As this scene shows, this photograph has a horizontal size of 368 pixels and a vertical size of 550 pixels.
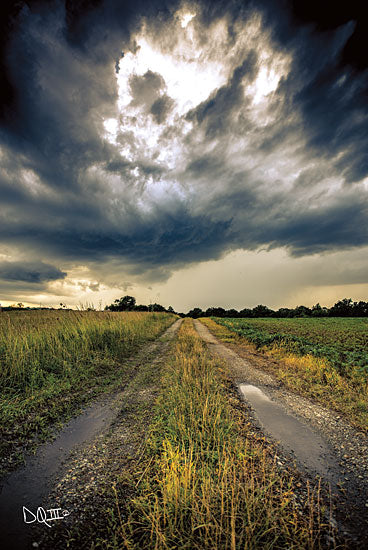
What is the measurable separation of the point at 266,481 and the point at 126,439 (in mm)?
2381

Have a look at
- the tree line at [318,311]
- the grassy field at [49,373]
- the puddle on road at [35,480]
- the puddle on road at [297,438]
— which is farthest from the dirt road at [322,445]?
the tree line at [318,311]

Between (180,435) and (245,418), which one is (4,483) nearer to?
(180,435)

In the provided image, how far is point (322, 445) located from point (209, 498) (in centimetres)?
317

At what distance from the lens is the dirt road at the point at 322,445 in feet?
9.15

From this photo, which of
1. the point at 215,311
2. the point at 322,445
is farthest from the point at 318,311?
the point at 322,445

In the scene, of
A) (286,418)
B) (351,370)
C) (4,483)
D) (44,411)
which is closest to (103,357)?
(44,411)

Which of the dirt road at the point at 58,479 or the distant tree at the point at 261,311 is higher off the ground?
the distant tree at the point at 261,311

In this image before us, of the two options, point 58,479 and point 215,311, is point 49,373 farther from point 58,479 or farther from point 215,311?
point 215,311

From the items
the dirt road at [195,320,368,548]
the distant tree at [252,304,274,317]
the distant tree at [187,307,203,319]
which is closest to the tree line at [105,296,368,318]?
the distant tree at [252,304,274,317]

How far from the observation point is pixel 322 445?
412 cm

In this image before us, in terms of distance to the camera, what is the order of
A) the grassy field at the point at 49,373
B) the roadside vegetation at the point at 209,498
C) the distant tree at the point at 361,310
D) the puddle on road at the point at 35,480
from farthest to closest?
the distant tree at the point at 361,310 < the grassy field at the point at 49,373 < the puddle on road at the point at 35,480 < the roadside vegetation at the point at 209,498

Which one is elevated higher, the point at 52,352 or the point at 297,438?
the point at 52,352
